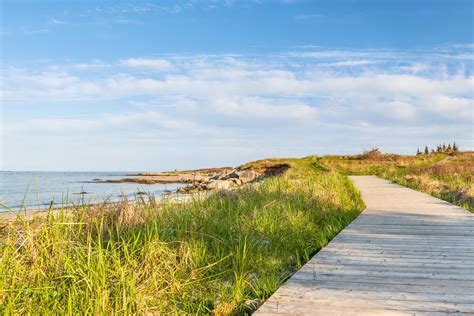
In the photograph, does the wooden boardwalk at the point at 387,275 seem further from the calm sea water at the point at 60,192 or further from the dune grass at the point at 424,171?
the dune grass at the point at 424,171

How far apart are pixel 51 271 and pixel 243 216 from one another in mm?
3680

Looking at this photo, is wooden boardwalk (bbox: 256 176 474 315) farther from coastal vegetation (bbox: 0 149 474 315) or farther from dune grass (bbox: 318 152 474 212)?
dune grass (bbox: 318 152 474 212)

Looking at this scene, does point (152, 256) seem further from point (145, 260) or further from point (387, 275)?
point (387, 275)

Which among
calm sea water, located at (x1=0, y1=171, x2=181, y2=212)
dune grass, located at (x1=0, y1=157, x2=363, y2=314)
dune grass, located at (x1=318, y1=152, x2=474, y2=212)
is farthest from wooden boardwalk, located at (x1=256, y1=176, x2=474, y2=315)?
dune grass, located at (x1=318, y1=152, x2=474, y2=212)

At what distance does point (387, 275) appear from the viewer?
422 cm

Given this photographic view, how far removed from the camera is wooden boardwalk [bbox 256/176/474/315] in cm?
331

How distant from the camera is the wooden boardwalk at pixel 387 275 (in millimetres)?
3309

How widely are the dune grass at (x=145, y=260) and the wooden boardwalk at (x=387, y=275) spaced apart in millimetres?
355

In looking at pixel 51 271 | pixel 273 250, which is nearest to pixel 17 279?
pixel 51 271

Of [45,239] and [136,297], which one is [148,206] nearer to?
[45,239]

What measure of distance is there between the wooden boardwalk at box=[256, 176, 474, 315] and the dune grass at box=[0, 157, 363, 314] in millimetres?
355

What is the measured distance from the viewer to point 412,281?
4016 mm

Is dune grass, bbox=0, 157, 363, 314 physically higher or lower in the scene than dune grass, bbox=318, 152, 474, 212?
lower

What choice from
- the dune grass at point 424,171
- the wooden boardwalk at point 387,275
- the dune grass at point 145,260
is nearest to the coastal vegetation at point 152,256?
the dune grass at point 145,260
